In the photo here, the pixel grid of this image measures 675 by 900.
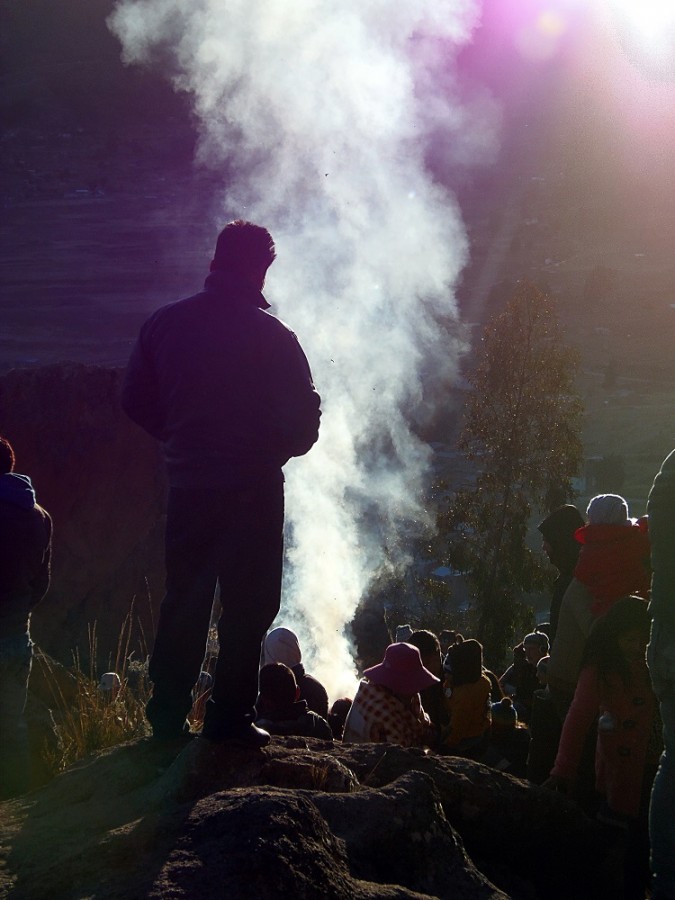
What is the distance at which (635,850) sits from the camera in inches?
147

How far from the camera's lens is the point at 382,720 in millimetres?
4508

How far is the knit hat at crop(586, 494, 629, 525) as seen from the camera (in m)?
4.14

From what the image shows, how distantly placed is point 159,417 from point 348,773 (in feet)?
4.37

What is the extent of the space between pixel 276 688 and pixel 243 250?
197 centimetres

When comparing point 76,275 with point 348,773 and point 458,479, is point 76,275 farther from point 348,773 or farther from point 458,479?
point 348,773

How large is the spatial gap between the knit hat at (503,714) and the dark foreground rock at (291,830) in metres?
1.28

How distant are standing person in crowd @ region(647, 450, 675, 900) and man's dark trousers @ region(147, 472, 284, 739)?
1.20 metres

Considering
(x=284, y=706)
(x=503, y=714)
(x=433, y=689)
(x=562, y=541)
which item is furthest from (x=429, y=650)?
(x=284, y=706)

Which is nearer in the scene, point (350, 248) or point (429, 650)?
point (429, 650)

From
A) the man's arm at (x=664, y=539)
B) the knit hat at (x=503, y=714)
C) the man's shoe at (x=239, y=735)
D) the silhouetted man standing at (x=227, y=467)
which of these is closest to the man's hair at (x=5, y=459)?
the silhouetted man standing at (x=227, y=467)

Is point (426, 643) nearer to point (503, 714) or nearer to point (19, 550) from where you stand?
point (503, 714)


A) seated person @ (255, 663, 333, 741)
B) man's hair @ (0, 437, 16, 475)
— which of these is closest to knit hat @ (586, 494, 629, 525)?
seated person @ (255, 663, 333, 741)

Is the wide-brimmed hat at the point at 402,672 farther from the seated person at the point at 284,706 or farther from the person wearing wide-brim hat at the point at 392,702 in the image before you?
the seated person at the point at 284,706

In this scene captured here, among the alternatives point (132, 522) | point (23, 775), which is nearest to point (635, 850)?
point (23, 775)
